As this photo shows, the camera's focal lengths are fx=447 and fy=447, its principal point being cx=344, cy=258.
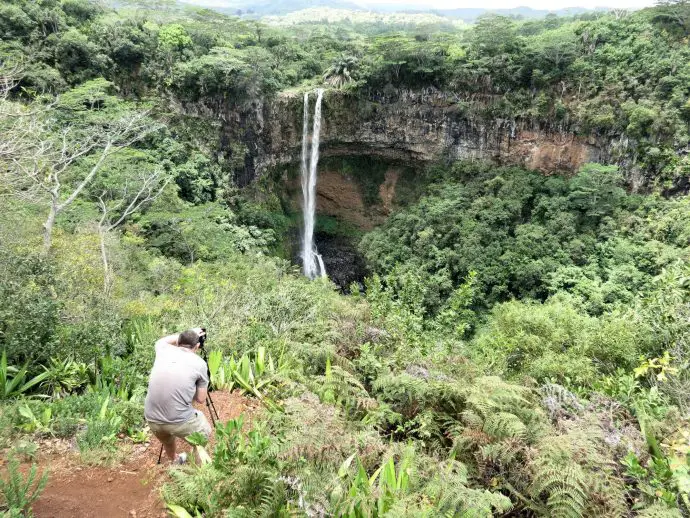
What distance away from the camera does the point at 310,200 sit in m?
26.8

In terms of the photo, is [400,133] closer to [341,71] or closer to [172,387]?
[341,71]

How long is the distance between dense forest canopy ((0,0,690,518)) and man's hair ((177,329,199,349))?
30.3 inches

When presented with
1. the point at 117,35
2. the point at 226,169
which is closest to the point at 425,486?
the point at 226,169

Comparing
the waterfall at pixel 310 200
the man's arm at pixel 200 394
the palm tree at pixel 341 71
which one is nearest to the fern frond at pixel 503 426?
the man's arm at pixel 200 394

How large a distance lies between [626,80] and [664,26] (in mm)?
4310

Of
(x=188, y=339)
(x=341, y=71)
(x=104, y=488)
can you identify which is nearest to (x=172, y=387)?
(x=188, y=339)

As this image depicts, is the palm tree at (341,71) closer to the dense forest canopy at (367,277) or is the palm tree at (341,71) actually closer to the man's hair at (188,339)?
the dense forest canopy at (367,277)

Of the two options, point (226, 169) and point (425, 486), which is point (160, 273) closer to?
point (425, 486)

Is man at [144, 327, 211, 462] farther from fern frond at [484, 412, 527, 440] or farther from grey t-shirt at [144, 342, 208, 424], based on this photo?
fern frond at [484, 412, 527, 440]

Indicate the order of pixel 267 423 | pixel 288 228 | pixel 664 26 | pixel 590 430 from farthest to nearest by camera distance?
pixel 288 228, pixel 664 26, pixel 267 423, pixel 590 430

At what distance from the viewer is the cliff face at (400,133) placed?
22.3 meters

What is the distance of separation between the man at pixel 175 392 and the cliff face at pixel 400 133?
20993 mm

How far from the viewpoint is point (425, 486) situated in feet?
10.1

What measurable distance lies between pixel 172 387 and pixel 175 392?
0.05 metres
